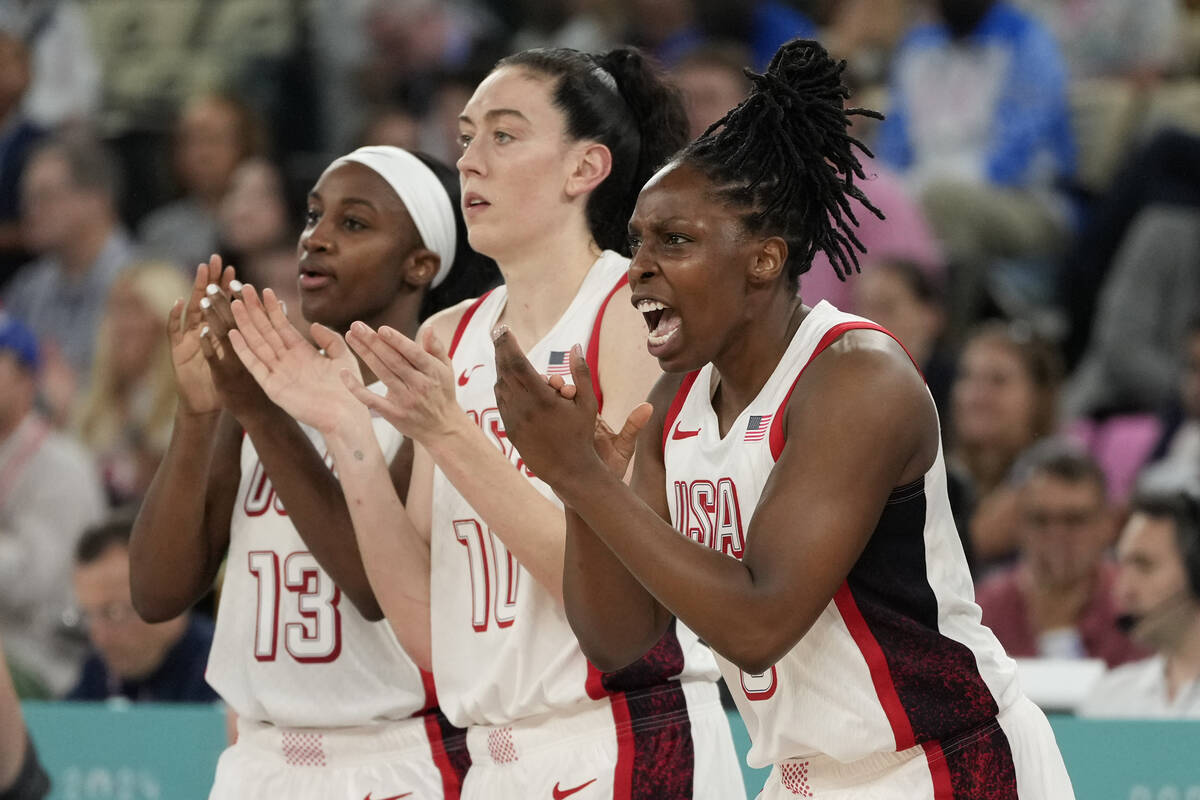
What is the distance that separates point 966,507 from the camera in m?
5.97

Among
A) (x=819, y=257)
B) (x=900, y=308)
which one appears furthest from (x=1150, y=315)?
(x=819, y=257)

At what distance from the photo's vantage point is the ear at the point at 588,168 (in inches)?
149

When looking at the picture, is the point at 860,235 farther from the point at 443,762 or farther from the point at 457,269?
the point at 443,762

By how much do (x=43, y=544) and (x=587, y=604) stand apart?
501 cm

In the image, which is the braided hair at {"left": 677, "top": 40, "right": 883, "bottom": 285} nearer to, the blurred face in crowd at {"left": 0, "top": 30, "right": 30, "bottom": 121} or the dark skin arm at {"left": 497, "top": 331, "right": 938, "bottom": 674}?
the dark skin arm at {"left": 497, "top": 331, "right": 938, "bottom": 674}

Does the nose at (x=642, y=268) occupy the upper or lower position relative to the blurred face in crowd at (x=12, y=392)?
lower

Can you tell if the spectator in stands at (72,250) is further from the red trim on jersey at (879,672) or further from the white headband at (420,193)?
the red trim on jersey at (879,672)

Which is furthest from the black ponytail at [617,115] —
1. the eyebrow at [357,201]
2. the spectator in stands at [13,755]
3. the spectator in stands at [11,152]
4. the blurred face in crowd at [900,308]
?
the spectator in stands at [11,152]

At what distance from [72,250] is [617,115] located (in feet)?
21.6

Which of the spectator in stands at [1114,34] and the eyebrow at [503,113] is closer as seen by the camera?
the eyebrow at [503,113]

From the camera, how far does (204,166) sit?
Result: 9953mm

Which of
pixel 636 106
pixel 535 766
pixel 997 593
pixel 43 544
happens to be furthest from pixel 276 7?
pixel 535 766

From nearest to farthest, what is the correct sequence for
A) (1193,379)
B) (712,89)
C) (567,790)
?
(567,790) < (1193,379) < (712,89)

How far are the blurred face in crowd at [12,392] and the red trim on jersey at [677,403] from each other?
5.03 m
